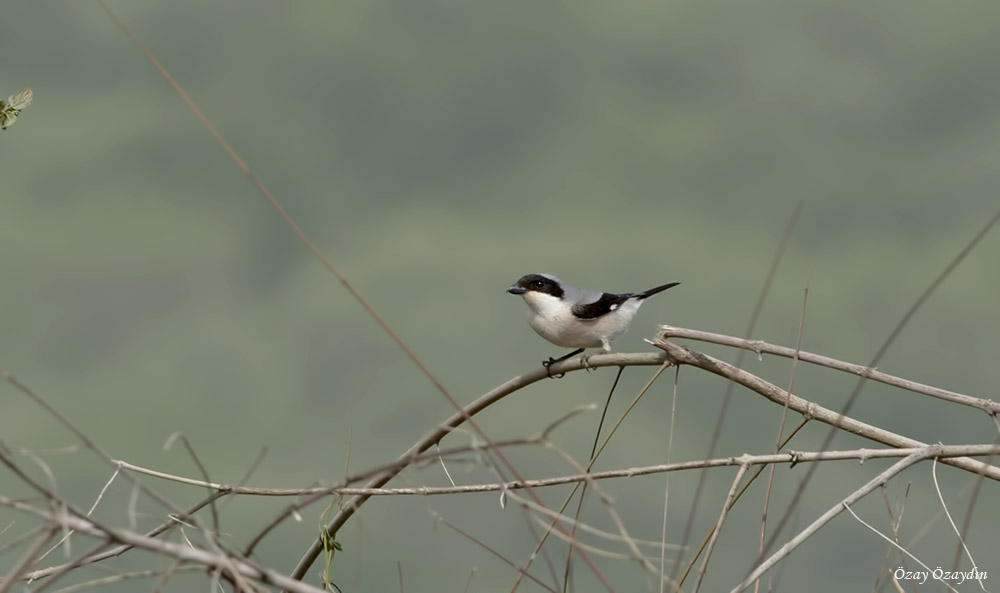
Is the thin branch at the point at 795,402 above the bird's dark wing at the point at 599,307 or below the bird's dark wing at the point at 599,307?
below

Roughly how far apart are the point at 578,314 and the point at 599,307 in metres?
0.12

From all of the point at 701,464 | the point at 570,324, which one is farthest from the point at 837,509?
the point at 570,324

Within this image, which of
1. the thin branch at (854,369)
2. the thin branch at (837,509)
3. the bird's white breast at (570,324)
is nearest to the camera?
the thin branch at (837,509)

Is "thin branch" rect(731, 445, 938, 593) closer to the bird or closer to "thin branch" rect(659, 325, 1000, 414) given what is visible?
"thin branch" rect(659, 325, 1000, 414)

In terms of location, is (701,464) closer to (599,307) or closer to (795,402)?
(795,402)

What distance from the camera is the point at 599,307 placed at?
196 inches

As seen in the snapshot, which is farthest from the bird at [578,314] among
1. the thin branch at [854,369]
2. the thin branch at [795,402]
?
the thin branch at [854,369]

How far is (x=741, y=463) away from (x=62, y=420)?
1.45 metres

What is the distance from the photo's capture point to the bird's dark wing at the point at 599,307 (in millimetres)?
4945

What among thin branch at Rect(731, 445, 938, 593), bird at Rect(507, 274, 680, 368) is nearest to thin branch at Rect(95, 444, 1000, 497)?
thin branch at Rect(731, 445, 938, 593)

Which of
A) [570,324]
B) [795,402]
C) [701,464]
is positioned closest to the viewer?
[701,464]

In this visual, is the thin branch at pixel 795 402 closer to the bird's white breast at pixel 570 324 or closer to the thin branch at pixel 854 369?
the thin branch at pixel 854 369

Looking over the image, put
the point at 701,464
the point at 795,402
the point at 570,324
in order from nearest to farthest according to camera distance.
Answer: the point at 701,464
the point at 795,402
the point at 570,324

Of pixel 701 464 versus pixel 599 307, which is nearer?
pixel 701 464
